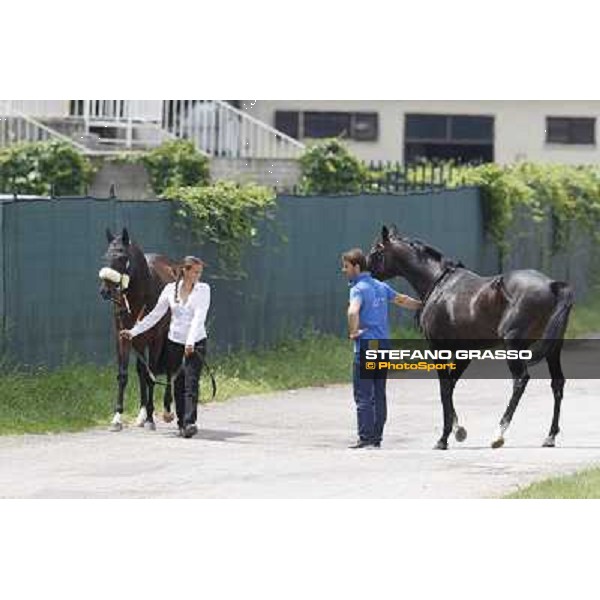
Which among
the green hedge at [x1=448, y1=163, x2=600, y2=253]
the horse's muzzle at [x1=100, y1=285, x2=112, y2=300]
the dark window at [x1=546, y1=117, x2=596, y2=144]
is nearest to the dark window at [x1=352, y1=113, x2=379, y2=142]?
the dark window at [x1=546, y1=117, x2=596, y2=144]

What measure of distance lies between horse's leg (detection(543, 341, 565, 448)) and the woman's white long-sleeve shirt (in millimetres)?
2545

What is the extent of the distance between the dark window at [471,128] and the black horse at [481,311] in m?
7.96

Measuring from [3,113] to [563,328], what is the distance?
13.5 metres

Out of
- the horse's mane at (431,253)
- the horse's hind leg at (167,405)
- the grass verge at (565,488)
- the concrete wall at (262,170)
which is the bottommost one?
the grass verge at (565,488)

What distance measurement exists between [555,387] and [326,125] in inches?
463

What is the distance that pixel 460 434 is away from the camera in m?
Result: 15.3

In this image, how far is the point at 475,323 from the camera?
15195 millimetres

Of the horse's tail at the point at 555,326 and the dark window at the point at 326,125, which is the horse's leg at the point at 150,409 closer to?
the horse's tail at the point at 555,326

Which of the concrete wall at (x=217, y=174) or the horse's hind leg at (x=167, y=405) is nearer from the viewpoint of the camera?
the horse's hind leg at (x=167, y=405)

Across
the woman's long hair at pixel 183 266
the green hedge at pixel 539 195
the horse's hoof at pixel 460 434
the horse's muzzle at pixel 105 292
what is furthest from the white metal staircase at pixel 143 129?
the horse's hoof at pixel 460 434

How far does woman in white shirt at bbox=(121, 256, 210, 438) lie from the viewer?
51.9 ft

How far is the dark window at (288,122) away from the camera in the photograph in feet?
86.9

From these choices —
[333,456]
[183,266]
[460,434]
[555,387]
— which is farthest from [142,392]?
[555,387]

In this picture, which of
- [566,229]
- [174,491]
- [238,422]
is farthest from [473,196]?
[174,491]
